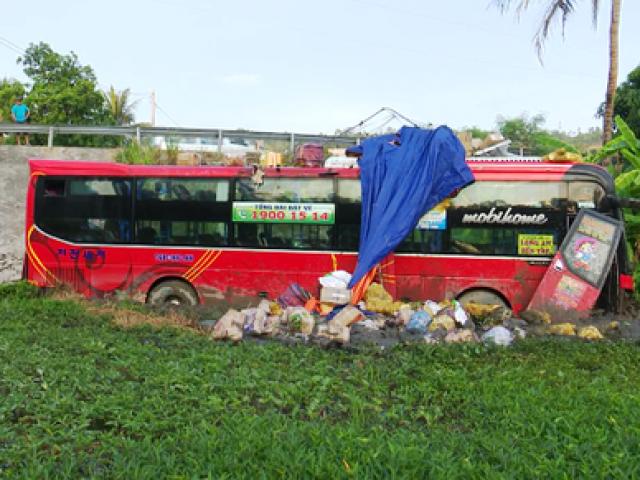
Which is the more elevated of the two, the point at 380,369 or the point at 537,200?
the point at 537,200

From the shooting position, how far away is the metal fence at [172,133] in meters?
15.6

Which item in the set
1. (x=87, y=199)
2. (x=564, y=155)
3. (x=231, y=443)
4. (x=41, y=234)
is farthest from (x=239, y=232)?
(x=231, y=443)

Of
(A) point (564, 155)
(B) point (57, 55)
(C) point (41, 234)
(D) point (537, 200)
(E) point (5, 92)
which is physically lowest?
(C) point (41, 234)

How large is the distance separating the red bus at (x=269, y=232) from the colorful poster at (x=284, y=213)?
0.05 ft

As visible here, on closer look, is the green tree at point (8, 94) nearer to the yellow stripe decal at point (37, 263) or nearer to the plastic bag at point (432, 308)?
the yellow stripe decal at point (37, 263)

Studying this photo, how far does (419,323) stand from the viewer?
28.5 feet

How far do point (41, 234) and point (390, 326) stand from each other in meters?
6.11

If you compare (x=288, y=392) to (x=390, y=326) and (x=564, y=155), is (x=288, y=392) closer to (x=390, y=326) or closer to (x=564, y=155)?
(x=390, y=326)

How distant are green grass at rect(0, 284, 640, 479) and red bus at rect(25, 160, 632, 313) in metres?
2.17

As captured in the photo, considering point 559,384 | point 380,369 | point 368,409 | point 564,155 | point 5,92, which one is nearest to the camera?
point 368,409

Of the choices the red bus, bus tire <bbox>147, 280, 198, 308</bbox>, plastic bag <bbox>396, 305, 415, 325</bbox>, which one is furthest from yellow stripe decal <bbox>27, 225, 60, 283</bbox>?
plastic bag <bbox>396, 305, 415, 325</bbox>

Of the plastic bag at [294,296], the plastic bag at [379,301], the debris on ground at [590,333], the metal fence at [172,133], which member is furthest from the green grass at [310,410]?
the metal fence at [172,133]

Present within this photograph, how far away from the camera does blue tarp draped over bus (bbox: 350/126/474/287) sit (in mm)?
9492

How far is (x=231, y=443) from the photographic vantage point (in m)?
4.17
